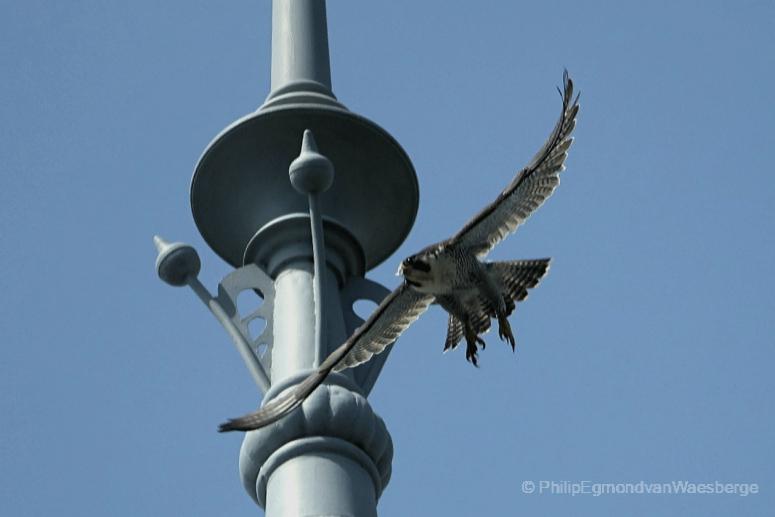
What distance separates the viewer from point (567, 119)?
11234mm

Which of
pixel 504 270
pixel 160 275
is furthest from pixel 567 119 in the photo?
pixel 160 275

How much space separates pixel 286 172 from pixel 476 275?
174 centimetres

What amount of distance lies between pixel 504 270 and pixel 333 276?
120 centimetres

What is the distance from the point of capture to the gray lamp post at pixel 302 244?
34.4 feet

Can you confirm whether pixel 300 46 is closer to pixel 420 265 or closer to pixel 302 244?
pixel 302 244

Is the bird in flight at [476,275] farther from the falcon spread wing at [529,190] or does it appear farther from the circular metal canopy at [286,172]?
the circular metal canopy at [286,172]

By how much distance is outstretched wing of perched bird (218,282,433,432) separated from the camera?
10.0 meters

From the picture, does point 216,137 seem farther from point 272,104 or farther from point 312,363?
point 312,363

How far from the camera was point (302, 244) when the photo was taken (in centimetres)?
1209

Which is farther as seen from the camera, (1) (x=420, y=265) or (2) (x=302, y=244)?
(2) (x=302, y=244)

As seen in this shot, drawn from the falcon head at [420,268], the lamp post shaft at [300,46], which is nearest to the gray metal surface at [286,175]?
the lamp post shaft at [300,46]

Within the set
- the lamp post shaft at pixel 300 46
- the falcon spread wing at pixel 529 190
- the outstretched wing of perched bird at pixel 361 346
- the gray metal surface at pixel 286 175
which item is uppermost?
the lamp post shaft at pixel 300 46

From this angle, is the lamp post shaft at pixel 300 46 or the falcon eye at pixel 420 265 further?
the lamp post shaft at pixel 300 46

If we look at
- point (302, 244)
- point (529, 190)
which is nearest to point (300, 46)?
point (302, 244)
